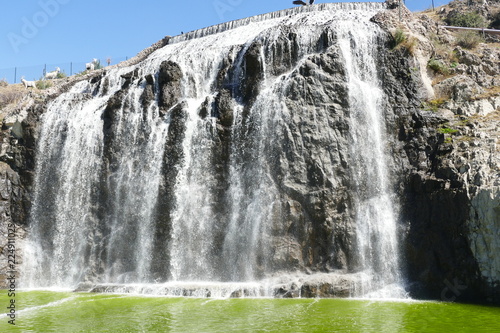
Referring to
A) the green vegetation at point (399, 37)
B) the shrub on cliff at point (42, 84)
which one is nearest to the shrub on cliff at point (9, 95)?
the shrub on cliff at point (42, 84)

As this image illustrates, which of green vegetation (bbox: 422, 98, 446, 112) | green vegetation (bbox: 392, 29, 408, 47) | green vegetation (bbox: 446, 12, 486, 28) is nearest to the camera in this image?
green vegetation (bbox: 422, 98, 446, 112)

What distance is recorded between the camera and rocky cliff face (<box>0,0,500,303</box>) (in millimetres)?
19156

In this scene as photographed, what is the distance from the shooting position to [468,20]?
35.2 meters

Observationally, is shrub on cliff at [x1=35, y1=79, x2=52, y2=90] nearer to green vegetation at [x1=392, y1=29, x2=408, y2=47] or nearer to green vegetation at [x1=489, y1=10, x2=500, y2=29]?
green vegetation at [x1=392, y1=29, x2=408, y2=47]

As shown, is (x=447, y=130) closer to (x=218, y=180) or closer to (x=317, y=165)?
(x=317, y=165)

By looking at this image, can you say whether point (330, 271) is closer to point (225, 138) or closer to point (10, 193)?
point (225, 138)

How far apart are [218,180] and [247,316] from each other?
950cm

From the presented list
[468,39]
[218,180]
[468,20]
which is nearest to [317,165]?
[218,180]

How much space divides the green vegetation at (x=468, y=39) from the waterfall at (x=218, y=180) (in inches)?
221

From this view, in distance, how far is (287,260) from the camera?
21.1 meters

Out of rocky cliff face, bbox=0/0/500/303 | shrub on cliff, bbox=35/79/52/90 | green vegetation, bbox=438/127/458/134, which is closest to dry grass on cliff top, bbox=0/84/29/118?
shrub on cliff, bbox=35/79/52/90

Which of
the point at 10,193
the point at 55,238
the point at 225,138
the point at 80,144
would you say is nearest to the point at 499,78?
the point at 225,138

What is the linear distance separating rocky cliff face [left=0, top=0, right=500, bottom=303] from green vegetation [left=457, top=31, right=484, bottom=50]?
1.97ft

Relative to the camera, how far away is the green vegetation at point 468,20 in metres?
34.9
